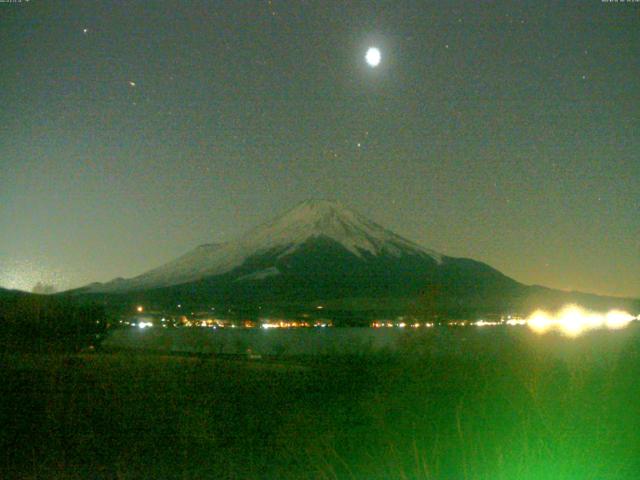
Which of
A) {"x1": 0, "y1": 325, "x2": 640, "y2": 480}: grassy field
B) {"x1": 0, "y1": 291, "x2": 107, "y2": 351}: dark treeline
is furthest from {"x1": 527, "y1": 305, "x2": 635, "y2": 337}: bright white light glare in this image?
{"x1": 0, "y1": 325, "x2": 640, "y2": 480}: grassy field

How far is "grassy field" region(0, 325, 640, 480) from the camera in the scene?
9.65 metres

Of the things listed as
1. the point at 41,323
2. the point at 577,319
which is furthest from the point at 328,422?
the point at 577,319

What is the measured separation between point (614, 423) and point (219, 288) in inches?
4209

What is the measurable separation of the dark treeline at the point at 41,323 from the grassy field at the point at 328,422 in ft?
32.6

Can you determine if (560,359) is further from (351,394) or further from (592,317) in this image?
(592,317)

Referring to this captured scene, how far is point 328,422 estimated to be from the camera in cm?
1314

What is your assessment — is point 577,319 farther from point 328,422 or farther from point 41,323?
point 328,422

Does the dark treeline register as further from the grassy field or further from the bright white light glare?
the bright white light glare

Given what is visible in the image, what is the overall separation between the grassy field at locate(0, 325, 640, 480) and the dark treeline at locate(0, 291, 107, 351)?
32.6 feet

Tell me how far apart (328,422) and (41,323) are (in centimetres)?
2100

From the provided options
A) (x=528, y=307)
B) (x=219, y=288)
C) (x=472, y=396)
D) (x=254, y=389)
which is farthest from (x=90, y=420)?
(x=219, y=288)

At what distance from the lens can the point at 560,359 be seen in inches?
907

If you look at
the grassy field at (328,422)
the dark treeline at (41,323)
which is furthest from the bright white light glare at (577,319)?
the grassy field at (328,422)

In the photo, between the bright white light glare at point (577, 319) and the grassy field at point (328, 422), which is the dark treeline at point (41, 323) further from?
the bright white light glare at point (577, 319)
